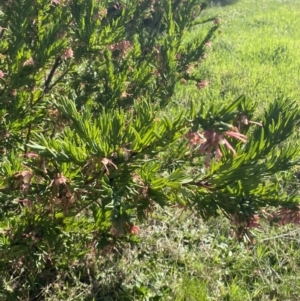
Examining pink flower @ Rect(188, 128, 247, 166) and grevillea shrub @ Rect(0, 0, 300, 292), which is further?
grevillea shrub @ Rect(0, 0, 300, 292)

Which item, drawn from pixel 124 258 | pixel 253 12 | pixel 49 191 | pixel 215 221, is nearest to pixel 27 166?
pixel 49 191

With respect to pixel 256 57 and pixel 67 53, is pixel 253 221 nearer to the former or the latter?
pixel 67 53

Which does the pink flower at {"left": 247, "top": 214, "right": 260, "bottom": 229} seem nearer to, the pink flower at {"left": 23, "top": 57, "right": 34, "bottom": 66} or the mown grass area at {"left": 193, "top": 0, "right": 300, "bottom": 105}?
the pink flower at {"left": 23, "top": 57, "right": 34, "bottom": 66}

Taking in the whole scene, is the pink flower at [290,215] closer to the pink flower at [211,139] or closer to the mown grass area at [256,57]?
the pink flower at [211,139]

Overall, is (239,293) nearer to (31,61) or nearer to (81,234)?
(81,234)

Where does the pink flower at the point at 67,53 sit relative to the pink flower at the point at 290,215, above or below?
above

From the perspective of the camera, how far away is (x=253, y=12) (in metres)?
11.9

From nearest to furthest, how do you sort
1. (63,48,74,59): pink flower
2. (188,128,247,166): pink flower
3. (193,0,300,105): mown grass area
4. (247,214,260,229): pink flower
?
(188,128,247,166): pink flower
(247,214,260,229): pink flower
(63,48,74,59): pink flower
(193,0,300,105): mown grass area

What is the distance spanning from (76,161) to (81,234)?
42.7 inches

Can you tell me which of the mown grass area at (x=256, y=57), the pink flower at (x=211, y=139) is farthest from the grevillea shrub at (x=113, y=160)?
the mown grass area at (x=256, y=57)

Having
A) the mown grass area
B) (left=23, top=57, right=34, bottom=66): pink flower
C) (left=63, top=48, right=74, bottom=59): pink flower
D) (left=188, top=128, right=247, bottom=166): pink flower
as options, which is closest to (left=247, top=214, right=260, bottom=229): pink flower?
(left=188, top=128, right=247, bottom=166): pink flower

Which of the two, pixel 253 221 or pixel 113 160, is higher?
pixel 113 160

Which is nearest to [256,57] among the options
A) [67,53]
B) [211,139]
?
[67,53]

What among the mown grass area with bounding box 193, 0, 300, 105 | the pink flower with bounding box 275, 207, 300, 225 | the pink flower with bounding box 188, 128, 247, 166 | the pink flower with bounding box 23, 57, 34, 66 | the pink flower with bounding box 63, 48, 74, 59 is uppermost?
the pink flower with bounding box 188, 128, 247, 166
